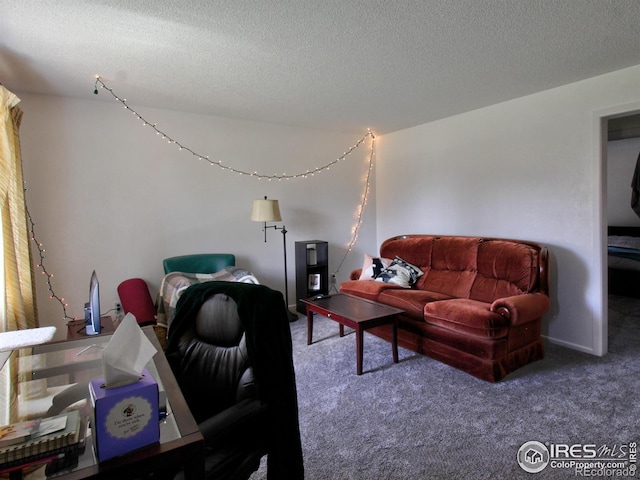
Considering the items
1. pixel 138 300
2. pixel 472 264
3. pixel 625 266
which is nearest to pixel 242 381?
pixel 138 300

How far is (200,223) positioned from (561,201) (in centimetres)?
367

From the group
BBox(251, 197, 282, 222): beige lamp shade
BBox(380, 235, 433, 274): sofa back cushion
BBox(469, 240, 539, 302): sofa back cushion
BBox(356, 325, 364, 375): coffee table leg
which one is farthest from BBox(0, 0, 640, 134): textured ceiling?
BBox(356, 325, 364, 375): coffee table leg

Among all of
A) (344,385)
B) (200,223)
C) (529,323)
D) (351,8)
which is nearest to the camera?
(351,8)

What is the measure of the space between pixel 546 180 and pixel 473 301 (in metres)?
1.40

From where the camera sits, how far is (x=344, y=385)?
280cm

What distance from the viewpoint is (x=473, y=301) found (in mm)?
3254

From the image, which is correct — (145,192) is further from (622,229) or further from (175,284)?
(622,229)

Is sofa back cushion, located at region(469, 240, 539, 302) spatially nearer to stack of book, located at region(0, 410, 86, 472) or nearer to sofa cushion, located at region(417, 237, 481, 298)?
sofa cushion, located at region(417, 237, 481, 298)

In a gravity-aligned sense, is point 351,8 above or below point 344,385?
above

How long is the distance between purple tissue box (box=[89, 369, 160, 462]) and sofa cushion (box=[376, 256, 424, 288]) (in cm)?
333

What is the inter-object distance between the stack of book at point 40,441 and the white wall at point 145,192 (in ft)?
9.58

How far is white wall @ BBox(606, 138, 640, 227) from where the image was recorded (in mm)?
5590

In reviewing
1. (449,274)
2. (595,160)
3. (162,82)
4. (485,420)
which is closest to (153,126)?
(162,82)

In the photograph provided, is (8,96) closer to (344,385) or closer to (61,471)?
(61,471)
